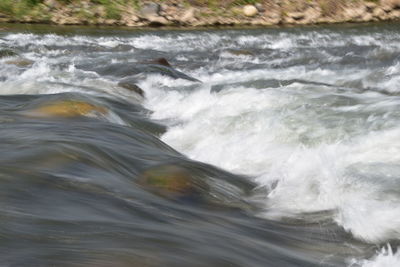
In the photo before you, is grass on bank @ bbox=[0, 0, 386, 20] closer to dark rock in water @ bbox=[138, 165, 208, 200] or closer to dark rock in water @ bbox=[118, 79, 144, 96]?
dark rock in water @ bbox=[118, 79, 144, 96]

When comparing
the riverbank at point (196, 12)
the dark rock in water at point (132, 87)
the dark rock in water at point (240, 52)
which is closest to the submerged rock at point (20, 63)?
the dark rock in water at point (132, 87)

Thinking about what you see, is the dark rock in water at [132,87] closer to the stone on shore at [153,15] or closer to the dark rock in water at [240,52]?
the dark rock in water at [240,52]

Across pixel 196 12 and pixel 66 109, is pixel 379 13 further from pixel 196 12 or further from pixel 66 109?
pixel 66 109

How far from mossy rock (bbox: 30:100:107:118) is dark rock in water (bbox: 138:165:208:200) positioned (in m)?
1.57

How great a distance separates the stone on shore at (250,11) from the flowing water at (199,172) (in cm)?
1240

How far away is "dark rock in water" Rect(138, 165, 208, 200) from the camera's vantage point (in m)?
3.72

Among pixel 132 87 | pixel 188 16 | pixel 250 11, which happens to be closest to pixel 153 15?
pixel 188 16

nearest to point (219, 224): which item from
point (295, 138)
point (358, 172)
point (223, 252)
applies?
point (223, 252)

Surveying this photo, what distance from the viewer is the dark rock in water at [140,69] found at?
9339 mm

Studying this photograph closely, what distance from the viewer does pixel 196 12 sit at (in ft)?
69.3

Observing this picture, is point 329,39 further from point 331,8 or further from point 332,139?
point 332,139

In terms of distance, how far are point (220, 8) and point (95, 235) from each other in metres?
19.5

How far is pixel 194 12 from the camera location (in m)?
21.1

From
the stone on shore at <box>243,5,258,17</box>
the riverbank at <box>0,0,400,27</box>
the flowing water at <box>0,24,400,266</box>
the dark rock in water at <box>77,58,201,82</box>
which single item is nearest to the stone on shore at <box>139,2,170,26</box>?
the riverbank at <box>0,0,400,27</box>
